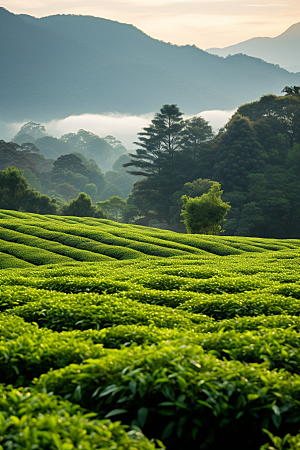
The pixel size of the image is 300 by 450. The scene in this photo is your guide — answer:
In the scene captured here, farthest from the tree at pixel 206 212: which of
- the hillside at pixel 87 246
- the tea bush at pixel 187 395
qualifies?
the tea bush at pixel 187 395

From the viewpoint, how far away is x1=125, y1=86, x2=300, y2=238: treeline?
176 feet

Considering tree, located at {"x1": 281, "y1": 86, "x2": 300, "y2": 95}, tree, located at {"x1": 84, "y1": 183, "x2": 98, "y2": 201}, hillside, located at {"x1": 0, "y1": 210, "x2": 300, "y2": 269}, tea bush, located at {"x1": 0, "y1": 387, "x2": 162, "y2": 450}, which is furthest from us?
tree, located at {"x1": 84, "y1": 183, "x2": 98, "y2": 201}

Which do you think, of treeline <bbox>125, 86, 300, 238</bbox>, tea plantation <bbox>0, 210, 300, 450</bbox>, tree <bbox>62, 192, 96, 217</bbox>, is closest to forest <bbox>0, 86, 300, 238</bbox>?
treeline <bbox>125, 86, 300, 238</bbox>

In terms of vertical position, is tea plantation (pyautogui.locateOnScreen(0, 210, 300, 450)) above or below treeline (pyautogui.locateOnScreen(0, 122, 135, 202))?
below

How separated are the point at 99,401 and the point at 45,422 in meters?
0.75

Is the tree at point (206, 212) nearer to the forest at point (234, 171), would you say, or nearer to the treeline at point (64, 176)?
the forest at point (234, 171)

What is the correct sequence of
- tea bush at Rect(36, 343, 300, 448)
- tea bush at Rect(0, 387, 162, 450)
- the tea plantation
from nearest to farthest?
tea bush at Rect(0, 387, 162, 450) → the tea plantation → tea bush at Rect(36, 343, 300, 448)

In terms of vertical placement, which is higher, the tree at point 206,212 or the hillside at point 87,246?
the tree at point 206,212

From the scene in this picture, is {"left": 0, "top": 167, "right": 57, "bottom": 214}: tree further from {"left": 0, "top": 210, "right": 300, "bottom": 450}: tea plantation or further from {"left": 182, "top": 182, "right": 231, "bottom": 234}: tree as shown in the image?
{"left": 0, "top": 210, "right": 300, "bottom": 450}: tea plantation

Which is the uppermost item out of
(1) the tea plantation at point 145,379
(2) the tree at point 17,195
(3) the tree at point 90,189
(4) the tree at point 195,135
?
(4) the tree at point 195,135

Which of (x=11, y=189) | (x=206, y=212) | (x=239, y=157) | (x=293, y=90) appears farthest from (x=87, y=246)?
(x=293, y=90)

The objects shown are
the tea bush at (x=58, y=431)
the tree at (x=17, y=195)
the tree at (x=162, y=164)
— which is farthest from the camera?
the tree at (x=162, y=164)

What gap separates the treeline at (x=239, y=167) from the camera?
5356cm

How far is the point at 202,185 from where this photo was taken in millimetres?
57969
